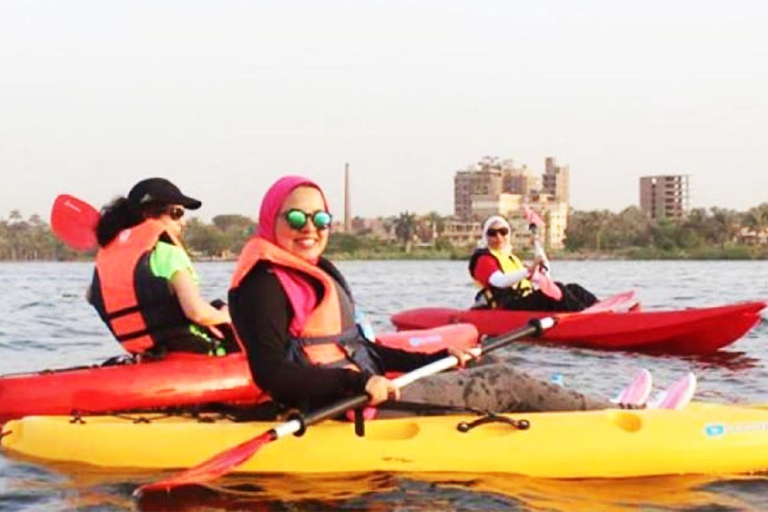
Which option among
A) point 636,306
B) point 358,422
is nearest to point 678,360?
point 636,306

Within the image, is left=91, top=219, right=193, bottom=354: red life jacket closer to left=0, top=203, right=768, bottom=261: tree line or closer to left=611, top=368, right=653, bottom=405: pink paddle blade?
left=611, top=368, right=653, bottom=405: pink paddle blade

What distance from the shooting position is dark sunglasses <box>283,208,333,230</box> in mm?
4621

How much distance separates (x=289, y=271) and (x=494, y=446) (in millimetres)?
1198

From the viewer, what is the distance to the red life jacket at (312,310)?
4664mm

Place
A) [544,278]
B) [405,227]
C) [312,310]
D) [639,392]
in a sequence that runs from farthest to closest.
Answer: [405,227], [544,278], [639,392], [312,310]

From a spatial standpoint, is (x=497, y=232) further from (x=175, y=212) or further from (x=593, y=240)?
(x=593, y=240)

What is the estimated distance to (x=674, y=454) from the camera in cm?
509

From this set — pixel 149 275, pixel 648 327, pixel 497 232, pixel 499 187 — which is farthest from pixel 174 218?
pixel 499 187

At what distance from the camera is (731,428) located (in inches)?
205

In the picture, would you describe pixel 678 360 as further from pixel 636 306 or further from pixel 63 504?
pixel 63 504

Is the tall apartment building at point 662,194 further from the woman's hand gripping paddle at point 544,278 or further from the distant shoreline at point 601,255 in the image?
the woman's hand gripping paddle at point 544,278

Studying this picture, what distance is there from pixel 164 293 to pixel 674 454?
2.82 metres

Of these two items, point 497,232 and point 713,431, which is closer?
point 713,431

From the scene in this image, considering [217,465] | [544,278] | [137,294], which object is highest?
[137,294]
